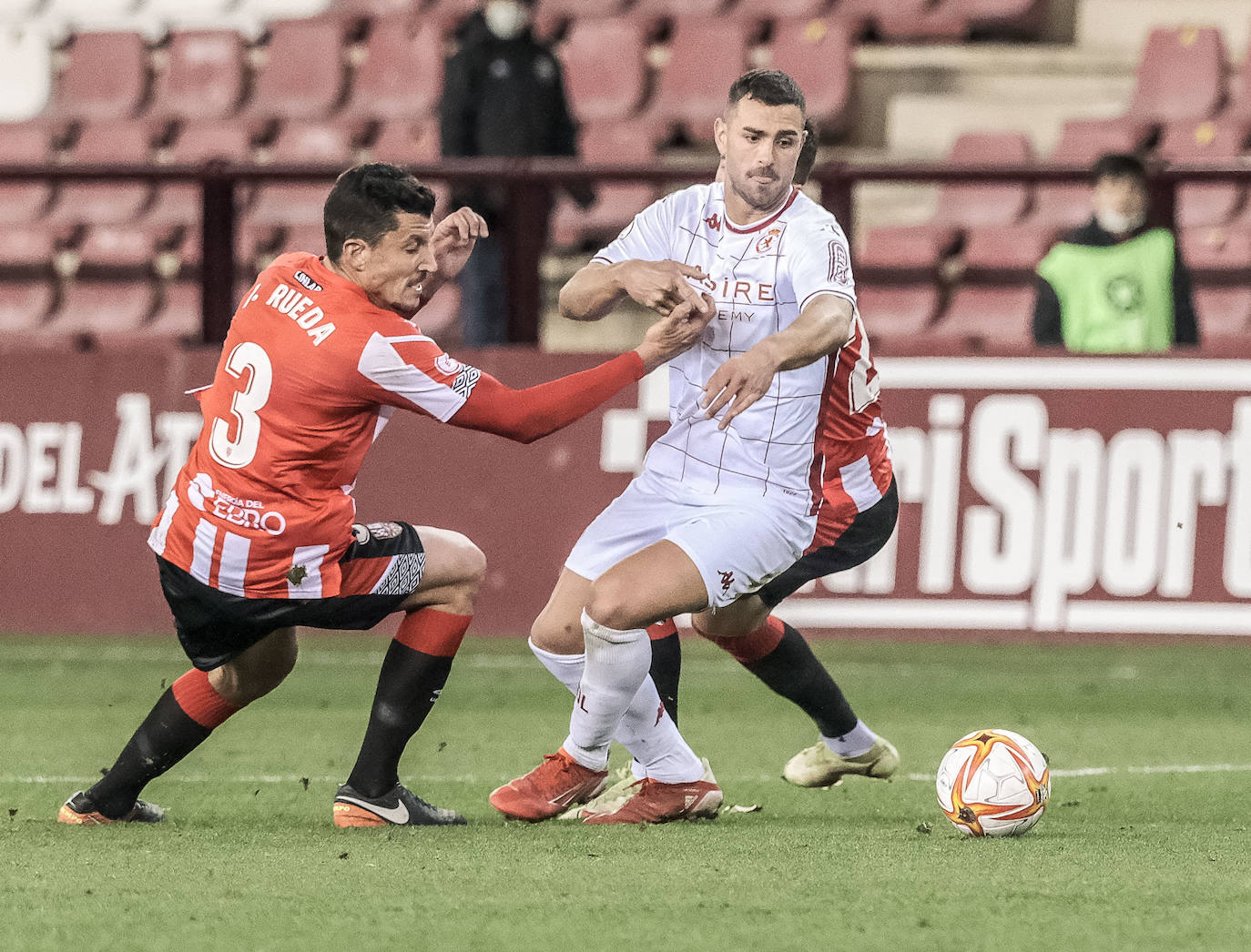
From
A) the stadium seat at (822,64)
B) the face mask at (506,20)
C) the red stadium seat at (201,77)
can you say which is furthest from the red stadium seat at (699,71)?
the red stadium seat at (201,77)

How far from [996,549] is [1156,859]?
4.07 metres

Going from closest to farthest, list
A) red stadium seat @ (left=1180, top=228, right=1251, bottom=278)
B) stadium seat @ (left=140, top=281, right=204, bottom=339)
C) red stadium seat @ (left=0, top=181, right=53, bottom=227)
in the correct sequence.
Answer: stadium seat @ (left=140, top=281, right=204, bottom=339), red stadium seat @ (left=1180, top=228, right=1251, bottom=278), red stadium seat @ (left=0, top=181, right=53, bottom=227)

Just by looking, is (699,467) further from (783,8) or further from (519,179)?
(783,8)

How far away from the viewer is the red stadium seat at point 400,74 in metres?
14.0

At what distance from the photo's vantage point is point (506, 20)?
11125mm

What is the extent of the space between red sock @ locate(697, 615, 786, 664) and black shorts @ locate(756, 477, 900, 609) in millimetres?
73

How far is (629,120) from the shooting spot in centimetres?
1323

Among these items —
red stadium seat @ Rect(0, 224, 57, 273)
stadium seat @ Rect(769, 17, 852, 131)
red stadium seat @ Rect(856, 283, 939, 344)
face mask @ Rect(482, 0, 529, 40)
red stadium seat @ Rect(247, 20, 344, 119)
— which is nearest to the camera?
red stadium seat @ Rect(856, 283, 939, 344)

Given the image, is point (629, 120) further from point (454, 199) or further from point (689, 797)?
point (689, 797)

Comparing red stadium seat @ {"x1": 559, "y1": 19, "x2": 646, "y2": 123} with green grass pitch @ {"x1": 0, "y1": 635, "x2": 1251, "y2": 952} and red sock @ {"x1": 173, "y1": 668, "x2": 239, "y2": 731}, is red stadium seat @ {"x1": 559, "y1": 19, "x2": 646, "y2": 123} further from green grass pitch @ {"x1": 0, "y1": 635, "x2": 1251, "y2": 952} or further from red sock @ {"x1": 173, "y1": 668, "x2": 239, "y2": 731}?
red sock @ {"x1": 173, "y1": 668, "x2": 239, "y2": 731}

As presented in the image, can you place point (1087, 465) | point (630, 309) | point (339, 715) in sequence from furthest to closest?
point (630, 309), point (1087, 465), point (339, 715)

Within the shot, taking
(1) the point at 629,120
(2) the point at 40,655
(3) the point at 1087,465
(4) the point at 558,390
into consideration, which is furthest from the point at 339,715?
(1) the point at 629,120

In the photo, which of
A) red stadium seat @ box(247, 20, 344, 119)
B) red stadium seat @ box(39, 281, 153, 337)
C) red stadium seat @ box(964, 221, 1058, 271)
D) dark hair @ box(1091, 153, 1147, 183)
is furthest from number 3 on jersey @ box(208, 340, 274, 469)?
red stadium seat @ box(247, 20, 344, 119)

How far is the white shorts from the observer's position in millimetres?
5215
